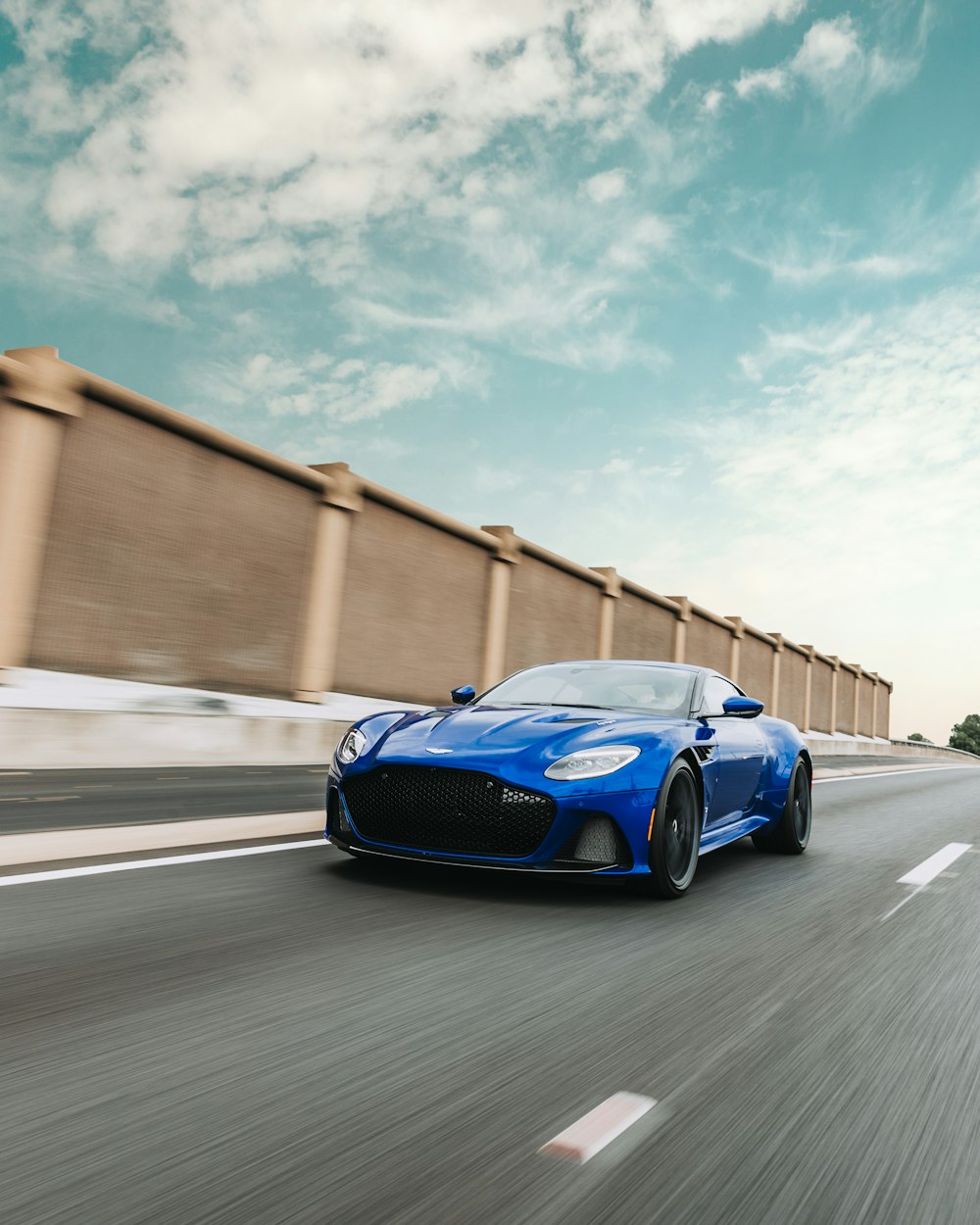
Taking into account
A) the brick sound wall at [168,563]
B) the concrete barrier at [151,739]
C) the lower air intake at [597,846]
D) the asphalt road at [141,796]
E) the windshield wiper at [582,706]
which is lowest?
the asphalt road at [141,796]

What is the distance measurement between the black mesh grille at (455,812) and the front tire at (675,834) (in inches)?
24.6

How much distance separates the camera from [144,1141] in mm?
2398

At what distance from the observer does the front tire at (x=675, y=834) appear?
5.44m

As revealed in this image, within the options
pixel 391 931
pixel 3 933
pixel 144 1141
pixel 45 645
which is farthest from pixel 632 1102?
pixel 45 645

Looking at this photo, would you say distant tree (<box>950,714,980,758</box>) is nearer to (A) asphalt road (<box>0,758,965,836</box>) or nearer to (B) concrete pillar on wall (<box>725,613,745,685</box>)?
(B) concrete pillar on wall (<box>725,613,745,685</box>)

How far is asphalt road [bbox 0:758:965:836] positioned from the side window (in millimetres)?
3405

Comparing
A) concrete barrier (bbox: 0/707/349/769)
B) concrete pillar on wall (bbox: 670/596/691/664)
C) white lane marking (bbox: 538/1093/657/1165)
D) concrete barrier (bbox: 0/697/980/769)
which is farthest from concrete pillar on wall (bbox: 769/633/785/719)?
white lane marking (bbox: 538/1093/657/1165)

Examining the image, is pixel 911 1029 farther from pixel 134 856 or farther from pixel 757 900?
pixel 134 856

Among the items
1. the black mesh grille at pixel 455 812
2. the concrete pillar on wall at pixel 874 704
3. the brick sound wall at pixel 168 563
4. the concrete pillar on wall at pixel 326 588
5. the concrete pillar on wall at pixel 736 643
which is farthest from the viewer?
the concrete pillar on wall at pixel 874 704

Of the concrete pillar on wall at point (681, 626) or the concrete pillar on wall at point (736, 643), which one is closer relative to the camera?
the concrete pillar on wall at point (681, 626)

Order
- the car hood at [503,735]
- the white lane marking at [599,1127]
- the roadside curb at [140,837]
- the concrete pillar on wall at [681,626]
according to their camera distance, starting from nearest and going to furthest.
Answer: the white lane marking at [599,1127]
the car hood at [503,735]
the roadside curb at [140,837]
the concrete pillar on wall at [681,626]

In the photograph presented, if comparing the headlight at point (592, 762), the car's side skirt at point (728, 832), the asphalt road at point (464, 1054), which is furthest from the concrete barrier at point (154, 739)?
the headlight at point (592, 762)

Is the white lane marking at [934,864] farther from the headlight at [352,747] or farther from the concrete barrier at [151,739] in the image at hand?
the concrete barrier at [151,739]

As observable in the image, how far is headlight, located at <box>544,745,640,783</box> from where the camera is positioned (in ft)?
17.1
